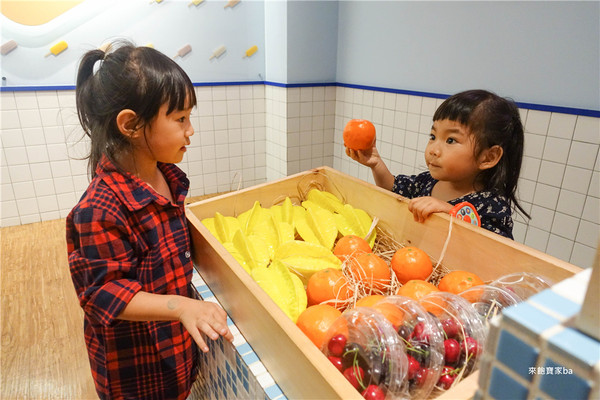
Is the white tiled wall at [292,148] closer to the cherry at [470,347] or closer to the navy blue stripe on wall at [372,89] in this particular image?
the navy blue stripe on wall at [372,89]

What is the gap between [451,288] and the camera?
0.88 metres

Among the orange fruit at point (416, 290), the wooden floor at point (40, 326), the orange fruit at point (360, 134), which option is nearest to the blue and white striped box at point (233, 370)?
the orange fruit at point (416, 290)

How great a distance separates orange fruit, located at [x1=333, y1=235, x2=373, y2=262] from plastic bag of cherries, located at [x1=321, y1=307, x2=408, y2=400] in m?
0.38

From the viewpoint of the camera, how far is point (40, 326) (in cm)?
187

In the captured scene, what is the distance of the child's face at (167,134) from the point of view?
0.86 metres

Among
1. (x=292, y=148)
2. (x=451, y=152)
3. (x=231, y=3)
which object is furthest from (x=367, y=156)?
(x=231, y=3)

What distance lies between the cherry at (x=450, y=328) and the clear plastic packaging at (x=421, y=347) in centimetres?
2

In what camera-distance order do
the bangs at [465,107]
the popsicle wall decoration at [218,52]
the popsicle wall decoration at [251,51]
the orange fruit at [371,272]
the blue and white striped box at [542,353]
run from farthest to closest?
the popsicle wall decoration at [251,51]
the popsicle wall decoration at [218,52]
the bangs at [465,107]
the orange fruit at [371,272]
the blue and white striped box at [542,353]

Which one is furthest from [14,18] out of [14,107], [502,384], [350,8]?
[502,384]

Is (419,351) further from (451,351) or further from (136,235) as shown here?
(136,235)

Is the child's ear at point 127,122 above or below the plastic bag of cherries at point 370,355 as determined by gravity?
above

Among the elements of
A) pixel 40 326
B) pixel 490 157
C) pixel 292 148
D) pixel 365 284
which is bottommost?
pixel 40 326

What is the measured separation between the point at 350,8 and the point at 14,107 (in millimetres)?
2680

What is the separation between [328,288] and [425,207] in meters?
0.42
